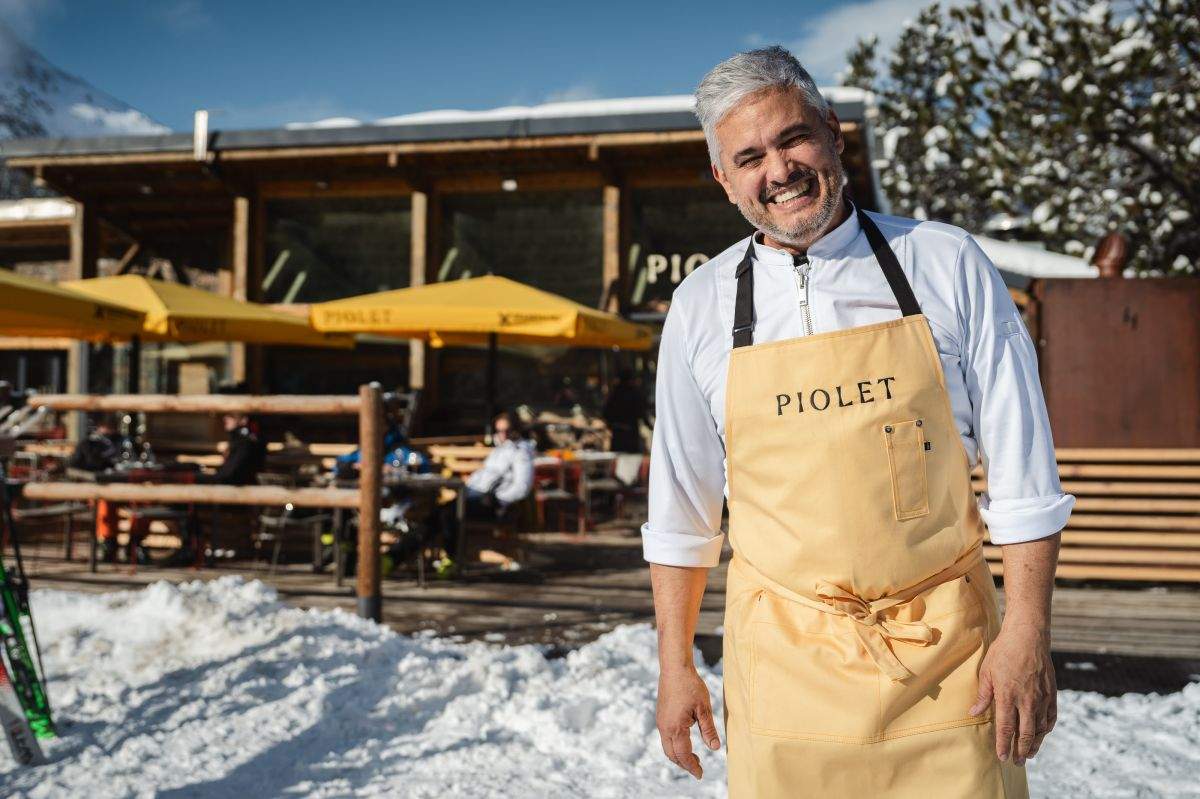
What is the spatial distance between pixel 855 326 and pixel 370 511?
4.74 metres

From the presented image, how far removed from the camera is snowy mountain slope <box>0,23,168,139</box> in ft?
463

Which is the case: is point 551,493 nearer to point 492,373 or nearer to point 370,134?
point 492,373

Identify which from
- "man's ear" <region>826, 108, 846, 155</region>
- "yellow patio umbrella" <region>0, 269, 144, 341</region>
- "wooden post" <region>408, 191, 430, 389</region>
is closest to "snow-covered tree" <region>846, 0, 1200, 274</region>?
"wooden post" <region>408, 191, 430, 389</region>

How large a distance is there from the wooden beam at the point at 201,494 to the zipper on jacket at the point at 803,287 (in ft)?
16.4

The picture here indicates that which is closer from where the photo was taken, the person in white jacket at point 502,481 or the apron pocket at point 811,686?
the apron pocket at point 811,686

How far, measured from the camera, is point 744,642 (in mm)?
1924

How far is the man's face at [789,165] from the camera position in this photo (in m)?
1.90

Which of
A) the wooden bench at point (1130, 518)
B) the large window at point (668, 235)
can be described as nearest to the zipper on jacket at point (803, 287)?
the wooden bench at point (1130, 518)

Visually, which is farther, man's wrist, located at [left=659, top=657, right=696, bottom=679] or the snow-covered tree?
the snow-covered tree

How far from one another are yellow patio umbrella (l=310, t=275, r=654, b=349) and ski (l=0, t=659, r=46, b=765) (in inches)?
239

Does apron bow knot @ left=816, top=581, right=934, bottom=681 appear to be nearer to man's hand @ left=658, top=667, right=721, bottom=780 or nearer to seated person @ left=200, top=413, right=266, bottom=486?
man's hand @ left=658, top=667, right=721, bottom=780

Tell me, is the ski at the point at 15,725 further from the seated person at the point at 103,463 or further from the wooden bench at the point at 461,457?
the wooden bench at the point at 461,457

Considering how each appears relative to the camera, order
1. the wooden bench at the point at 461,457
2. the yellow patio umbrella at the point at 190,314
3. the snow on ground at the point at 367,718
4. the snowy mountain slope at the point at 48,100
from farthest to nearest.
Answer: the snowy mountain slope at the point at 48,100 < the wooden bench at the point at 461,457 < the yellow patio umbrella at the point at 190,314 < the snow on ground at the point at 367,718

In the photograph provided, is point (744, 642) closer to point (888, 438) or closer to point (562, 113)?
point (888, 438)
